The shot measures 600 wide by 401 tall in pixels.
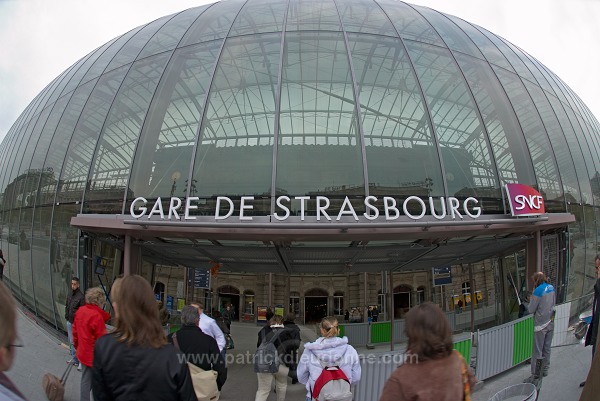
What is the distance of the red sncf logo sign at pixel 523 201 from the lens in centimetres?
836

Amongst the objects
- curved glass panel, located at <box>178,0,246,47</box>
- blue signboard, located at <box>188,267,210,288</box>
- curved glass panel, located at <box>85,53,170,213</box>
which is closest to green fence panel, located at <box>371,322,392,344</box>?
blue signboard, located at <box>188,267,210,288</box>

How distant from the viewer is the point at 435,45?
9.75 meters

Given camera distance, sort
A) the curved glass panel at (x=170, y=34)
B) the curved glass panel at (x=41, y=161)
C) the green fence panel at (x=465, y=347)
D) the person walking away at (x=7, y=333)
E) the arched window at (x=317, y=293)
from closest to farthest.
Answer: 1. the person walking away at (x=7, y=333)
2. the green fence panel at (x=465, y=347)
3. the curved glass panel at (x=170, y=34)
4. the curved glass panel at (x=41, y=161)
5. the arched window at (x=317, y=293)

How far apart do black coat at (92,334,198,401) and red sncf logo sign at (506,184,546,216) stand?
26.7ft

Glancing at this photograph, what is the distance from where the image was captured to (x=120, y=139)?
880 cm

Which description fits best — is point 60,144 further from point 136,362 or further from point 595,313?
point 595,313

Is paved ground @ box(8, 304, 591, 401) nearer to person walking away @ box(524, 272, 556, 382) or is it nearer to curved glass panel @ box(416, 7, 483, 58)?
person walking away @ box(524, 272, 556, 382)

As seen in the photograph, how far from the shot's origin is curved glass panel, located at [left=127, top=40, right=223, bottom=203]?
7996 mm

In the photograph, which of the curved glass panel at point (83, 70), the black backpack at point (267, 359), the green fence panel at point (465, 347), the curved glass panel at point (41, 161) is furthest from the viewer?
the curved glass panel at point (83, 70)

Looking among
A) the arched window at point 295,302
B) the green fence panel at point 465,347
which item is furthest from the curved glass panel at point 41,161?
the green fence panel at point 465,347

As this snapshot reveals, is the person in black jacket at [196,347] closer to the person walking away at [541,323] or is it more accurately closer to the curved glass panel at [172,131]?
the curved glass panel at [172,131]

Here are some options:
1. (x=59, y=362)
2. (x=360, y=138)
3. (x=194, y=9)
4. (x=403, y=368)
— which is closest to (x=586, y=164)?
(x=360, y=138)

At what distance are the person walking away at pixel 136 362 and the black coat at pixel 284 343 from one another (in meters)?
3.90

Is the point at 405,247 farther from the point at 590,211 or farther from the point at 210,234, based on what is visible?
the point at 590,211
